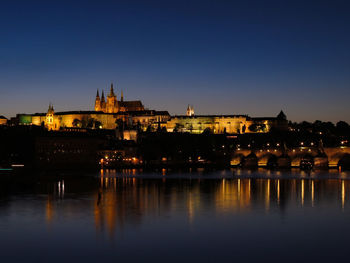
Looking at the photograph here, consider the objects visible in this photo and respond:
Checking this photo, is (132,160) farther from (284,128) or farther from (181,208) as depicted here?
(181,208)

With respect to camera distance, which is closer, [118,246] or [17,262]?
[17,262]

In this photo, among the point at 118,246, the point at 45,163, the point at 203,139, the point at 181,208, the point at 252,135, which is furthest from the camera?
the point at 252,135

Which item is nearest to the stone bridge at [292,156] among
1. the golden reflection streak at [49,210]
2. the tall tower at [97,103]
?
the golden reflection streak at [49,210]

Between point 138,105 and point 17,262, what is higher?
point 138,105

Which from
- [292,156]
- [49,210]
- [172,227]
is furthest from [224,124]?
[172,227]

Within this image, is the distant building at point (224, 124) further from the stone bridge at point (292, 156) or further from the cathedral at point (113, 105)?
the stone bridge at point (292, 156)

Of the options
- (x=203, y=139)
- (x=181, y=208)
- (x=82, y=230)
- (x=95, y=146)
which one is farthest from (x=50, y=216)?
(x=203, y=139)

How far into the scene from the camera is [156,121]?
15375 cm

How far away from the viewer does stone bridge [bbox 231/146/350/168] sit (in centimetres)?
8650

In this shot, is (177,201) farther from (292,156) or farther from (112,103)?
(112,103)

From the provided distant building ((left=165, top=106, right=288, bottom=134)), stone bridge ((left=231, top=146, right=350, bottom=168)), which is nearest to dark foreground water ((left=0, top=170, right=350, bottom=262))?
stone bridge ((left=231, top=146, right=350, bottom=168))

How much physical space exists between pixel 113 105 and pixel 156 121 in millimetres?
14258

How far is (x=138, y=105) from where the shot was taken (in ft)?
552

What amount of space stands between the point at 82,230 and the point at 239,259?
692 cm
